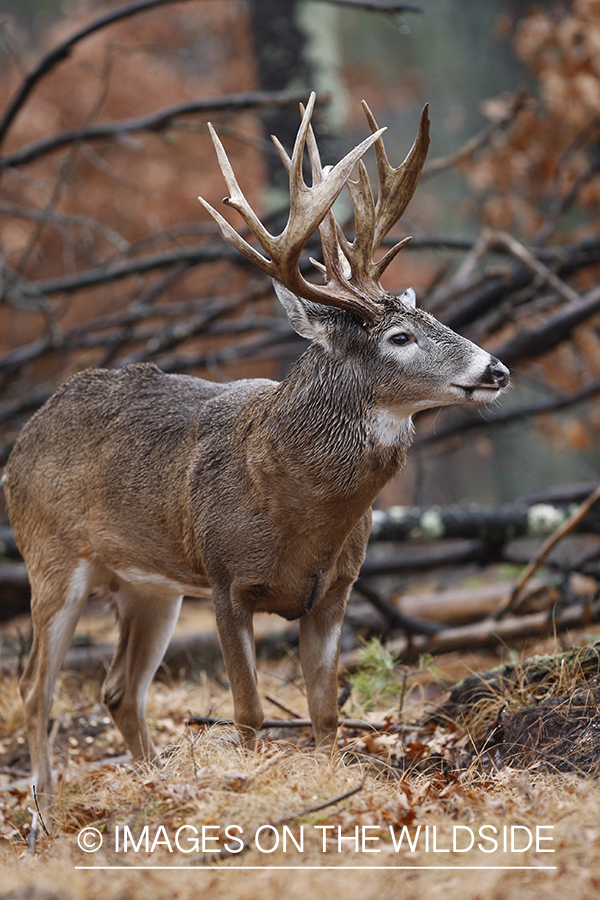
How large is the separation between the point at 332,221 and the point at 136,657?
258cm

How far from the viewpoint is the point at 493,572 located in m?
11.9

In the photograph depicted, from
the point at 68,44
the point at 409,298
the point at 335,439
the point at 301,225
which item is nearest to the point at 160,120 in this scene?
the point at 68,44

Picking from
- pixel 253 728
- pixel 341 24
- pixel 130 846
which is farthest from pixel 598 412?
pixel 341 24

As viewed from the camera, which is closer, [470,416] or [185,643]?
[185,643]

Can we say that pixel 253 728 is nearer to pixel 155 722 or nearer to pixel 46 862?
pixel 46 862

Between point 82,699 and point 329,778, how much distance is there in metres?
3.15

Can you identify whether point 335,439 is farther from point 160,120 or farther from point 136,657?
point 160,120

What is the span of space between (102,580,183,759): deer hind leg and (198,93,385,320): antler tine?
1.98m

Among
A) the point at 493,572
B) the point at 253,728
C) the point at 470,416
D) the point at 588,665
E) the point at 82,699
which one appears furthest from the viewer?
the point at 493,572

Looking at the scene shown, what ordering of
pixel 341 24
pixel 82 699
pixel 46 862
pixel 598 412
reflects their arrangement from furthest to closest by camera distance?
1. pixel 341 24
2. pixel 598 412
3. pixel 82 699
4. pixel 46 862

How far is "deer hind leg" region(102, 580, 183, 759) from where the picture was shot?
4891 millimetres

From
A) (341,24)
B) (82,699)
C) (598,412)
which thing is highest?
(341,24)

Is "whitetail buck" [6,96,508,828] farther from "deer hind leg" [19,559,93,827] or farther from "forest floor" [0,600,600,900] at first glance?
"forest floor" [0,600,600,900]

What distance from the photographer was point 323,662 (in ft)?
13.4
